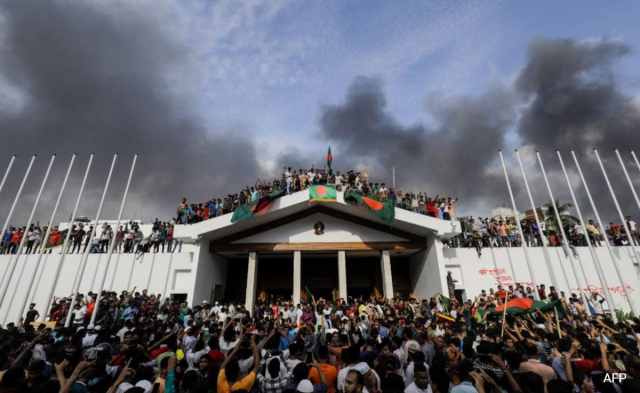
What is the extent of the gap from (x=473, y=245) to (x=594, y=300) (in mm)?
5914

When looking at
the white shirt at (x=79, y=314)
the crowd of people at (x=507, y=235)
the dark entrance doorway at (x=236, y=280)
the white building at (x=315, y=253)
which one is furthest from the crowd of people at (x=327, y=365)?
the dark entrance doorway at (x=236, y=280)

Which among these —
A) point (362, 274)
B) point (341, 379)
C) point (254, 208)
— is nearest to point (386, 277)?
point (362, 274)

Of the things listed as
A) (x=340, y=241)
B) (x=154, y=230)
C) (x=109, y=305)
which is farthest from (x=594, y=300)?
(x=154, y=230)

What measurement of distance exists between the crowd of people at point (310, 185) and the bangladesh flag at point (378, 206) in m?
0.50

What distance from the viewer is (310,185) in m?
18.0

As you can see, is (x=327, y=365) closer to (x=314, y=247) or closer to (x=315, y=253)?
(x=314, y=247)

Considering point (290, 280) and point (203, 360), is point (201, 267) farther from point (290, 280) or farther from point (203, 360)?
point (203, 360)

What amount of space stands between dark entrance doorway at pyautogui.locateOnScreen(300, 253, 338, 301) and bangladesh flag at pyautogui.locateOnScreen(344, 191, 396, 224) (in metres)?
5.83

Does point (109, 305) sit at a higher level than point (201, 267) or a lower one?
lower

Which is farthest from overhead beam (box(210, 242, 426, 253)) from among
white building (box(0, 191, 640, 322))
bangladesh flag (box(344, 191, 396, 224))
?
bangladesh flag (box(344, 191, 396, 224))

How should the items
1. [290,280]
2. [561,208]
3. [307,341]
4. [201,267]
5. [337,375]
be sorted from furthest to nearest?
1. [561,208]
2. [290,280]
3. [201,267]
4. [307,341]
5. [337,375]

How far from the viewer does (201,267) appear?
16797mm

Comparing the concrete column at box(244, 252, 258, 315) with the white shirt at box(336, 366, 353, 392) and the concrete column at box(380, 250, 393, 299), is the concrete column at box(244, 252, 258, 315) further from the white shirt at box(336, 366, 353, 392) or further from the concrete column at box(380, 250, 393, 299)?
the white shirt at box(336, 366, 353, 392)

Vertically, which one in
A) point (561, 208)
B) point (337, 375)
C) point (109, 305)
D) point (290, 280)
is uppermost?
point (561, 208)
